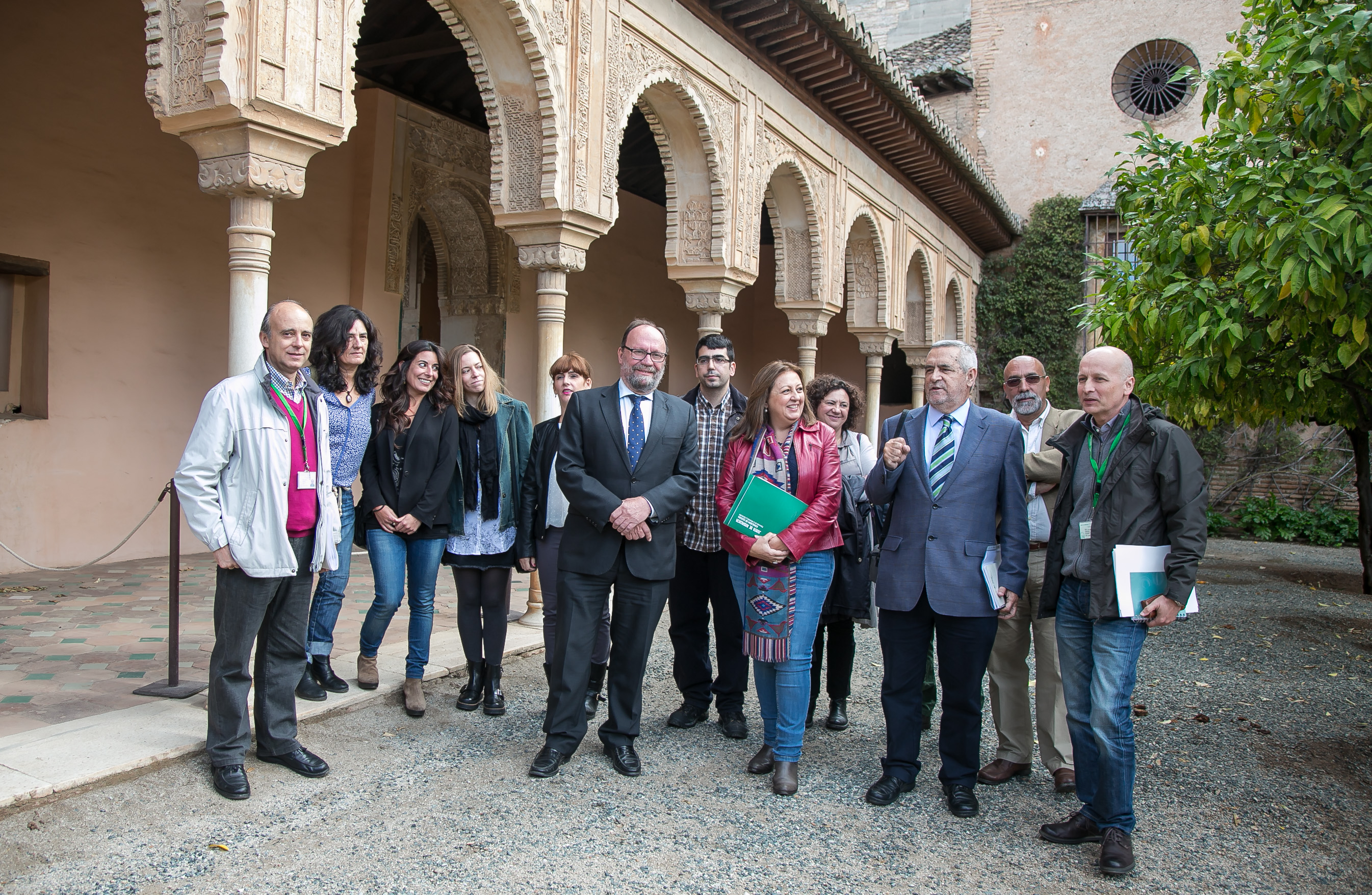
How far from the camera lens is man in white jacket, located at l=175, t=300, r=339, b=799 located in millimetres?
3168

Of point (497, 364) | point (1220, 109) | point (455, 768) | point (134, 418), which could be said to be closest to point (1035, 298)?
point (497, 364)

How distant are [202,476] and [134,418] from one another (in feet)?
17.8

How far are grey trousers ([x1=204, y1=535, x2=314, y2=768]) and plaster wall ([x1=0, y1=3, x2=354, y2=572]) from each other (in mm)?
4757

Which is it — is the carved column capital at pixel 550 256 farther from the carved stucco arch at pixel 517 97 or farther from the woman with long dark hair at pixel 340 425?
the woman with long dark hair at pixel 340 425

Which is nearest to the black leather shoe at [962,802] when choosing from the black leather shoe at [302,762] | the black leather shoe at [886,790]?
the black leather shoe at [886,790]

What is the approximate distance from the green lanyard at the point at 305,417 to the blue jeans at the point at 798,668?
1.74 m

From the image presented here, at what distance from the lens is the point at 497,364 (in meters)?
11.1

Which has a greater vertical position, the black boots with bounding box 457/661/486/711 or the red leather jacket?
the red leather jacket

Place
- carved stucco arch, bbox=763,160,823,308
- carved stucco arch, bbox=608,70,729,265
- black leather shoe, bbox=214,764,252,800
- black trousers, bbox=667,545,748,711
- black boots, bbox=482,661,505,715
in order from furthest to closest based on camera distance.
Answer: carved stucco arch, bbox=763,160,823,308, carved stucco arch, bbox=608,70,729,265, black boots, bbox=482,661,505,715, black trousers, bbox=667,545,748,711, black leather shoe, bbox=214,764,252,800

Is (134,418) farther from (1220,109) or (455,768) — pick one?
(1220,109)

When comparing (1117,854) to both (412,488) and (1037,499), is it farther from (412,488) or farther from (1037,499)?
(412,488)

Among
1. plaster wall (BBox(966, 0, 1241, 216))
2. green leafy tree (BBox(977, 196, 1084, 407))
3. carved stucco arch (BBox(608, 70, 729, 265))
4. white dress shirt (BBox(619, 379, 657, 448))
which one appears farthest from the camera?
green leafy tree (BBox(977, 196, 1084, 407))

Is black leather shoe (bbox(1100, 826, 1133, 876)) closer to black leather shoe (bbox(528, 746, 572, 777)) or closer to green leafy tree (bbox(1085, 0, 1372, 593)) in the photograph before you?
black leather shoe (bbox(528, 746, 572, 777))

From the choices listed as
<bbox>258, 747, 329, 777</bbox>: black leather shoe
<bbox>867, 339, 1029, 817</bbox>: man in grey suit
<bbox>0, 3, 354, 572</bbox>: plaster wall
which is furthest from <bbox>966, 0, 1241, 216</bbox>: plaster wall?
<bbox>258, 747, 329, 777</bbox>: black leather shoe
